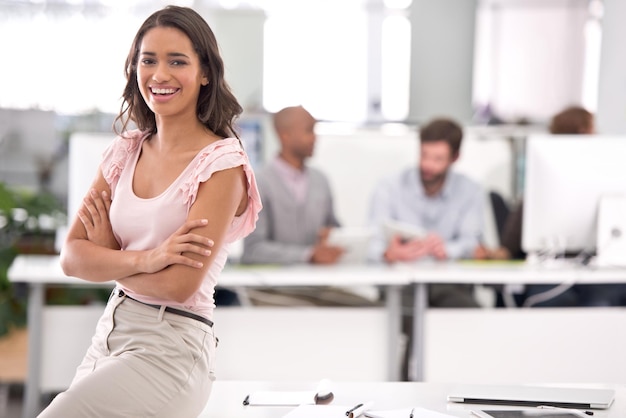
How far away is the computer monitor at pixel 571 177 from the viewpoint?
337 cm

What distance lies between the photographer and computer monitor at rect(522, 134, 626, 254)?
337 centimetres

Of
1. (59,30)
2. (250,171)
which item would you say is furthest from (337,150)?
(250,171)

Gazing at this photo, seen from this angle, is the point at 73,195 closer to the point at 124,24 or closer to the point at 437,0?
the point at 124,24

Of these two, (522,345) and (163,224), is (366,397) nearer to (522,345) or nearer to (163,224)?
(163,224)

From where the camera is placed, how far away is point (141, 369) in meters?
1.56

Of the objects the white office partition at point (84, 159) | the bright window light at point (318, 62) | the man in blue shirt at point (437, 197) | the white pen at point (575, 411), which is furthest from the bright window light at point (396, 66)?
the white pen at point (575, 411)

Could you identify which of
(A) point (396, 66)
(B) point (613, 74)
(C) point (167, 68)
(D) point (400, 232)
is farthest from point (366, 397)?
(A) point (396, 66)

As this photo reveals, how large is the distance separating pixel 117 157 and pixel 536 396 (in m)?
0.99

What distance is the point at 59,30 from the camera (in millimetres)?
7781

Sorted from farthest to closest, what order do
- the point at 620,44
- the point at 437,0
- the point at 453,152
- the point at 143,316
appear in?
1. the point at 437,0
2. the point at 620,44
3. the point at 453,152
4. the point at 143,316

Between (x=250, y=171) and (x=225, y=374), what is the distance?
1.94 metres

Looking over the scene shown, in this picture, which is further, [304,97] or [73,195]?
[304,97]

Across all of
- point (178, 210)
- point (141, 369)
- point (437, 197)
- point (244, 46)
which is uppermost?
point (244, 46)

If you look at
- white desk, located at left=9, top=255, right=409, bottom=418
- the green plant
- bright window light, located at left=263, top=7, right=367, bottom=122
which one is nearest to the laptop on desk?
white desk, located at left=9, top=255, right=409, bottom=418
